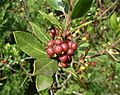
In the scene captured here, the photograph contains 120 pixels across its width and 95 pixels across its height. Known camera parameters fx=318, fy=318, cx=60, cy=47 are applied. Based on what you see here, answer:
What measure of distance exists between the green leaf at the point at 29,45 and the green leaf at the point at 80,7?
0.17 metres

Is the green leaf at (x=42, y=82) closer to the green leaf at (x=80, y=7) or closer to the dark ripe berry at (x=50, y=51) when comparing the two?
the dark ripe berry at (x=50, y=51)

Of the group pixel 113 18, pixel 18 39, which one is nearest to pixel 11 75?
pixel 113 18

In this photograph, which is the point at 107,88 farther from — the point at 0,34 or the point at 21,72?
the point at 0,34

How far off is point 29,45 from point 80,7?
23 cm

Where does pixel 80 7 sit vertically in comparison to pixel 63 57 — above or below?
above

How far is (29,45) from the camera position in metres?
1.08

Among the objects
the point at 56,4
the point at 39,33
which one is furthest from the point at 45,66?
the point at 56,4

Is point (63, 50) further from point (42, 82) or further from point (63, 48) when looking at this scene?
point (42, 82)

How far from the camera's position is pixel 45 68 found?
1.00 m

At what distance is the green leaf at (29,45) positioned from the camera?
1023mm

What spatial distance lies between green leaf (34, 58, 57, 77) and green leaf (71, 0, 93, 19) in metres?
0.17

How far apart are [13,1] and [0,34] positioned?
730 millimetres

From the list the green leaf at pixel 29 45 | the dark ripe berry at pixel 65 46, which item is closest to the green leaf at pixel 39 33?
the green leaf at pixel 29 45

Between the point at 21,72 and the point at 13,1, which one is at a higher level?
the point at 13,1
